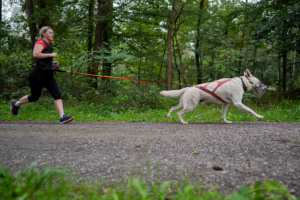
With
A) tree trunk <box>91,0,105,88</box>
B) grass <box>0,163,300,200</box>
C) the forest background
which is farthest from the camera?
tree trunk <box>91,0,105,88</box>

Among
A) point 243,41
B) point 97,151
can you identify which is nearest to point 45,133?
point 97,151

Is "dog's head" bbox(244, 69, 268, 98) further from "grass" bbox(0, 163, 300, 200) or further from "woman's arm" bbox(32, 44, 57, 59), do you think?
"woman's arm" bbox(32, 44, 57, 59)

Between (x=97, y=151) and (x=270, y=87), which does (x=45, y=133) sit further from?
(x=270, y=87)

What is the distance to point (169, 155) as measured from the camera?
101 inches

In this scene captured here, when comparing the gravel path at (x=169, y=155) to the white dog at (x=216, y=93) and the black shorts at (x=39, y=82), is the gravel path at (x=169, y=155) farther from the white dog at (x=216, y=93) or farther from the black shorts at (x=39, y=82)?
the white dog at (x=216, y=93)

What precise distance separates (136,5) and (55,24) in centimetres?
454

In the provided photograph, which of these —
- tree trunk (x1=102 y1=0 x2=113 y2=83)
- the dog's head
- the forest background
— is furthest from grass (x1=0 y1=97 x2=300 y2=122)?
tree trunk (x1=102 y1=0 x2=113 y2=83)

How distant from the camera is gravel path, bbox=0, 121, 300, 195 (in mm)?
1969

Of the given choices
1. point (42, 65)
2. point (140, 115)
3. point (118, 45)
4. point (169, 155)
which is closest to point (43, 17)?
point (118, 45)

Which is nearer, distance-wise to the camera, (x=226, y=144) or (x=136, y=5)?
(x=226, y=144)

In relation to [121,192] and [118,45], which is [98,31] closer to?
[118,45]

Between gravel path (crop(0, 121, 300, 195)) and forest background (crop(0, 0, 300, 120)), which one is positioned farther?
forest background (crop(0, 0, 300, 120))

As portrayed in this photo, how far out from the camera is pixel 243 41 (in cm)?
1462

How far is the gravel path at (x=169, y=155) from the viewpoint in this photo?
1969 mm
